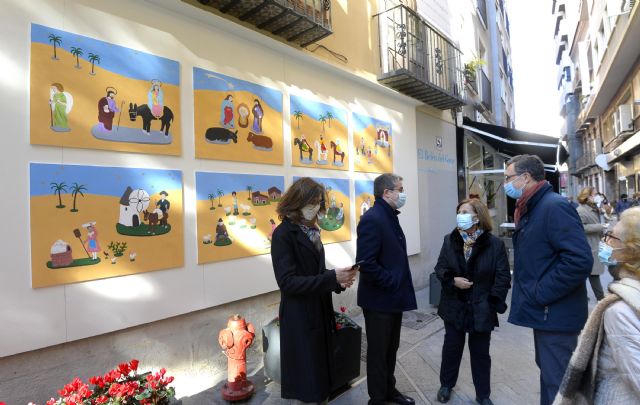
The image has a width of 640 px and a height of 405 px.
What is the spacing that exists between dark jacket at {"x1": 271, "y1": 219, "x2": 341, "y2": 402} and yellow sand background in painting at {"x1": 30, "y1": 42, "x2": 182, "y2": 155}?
1.89m

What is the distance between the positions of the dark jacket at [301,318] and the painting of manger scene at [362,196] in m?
3.69

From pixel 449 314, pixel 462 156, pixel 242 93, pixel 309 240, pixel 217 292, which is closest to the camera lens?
pixel 309 240

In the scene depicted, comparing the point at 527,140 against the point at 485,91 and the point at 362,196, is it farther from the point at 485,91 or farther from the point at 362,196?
the point at 362,196

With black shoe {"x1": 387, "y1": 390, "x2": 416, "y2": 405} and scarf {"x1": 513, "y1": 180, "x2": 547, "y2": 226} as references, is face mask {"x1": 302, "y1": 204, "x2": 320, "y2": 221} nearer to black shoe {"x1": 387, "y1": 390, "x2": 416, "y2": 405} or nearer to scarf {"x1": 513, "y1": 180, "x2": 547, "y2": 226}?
scarf {"x1": 513, "y1": 180, "x2": 547, "y2": 226}

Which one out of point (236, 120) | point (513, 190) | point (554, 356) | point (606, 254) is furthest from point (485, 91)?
point (606, 254)

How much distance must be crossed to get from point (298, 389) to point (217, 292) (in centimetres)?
190

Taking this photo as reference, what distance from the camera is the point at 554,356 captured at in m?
2.49

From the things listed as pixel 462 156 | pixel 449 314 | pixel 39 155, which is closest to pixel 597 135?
pixel 462 156

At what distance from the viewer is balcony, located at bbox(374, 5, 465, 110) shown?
674cm

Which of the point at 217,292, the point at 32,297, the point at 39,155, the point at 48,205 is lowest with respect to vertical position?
the point at 217,292

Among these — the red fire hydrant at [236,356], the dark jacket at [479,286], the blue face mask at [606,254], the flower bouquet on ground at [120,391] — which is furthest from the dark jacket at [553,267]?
the flower bouquet on ground at [120,391]

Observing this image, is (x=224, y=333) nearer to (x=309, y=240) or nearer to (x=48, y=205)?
(x=309, y=240)

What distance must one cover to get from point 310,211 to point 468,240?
5.58 feet

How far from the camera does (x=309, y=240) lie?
2496mm
